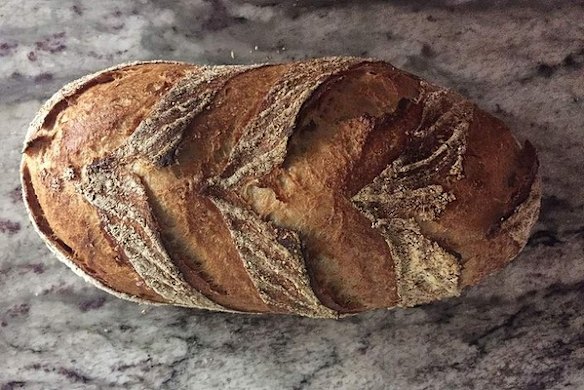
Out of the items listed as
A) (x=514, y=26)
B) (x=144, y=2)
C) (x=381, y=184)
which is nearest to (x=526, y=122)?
(x=514, y=26)

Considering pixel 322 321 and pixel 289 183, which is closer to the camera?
pixel 289 183

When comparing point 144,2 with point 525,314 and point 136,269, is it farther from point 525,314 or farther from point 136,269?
point 525,314

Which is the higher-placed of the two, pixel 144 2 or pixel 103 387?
pixel 144 2

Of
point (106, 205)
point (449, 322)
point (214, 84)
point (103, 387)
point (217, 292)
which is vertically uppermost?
point (214, 84)

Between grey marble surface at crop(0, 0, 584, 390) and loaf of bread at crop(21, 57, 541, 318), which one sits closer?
loaf of bread at crop(21, 57, 541, 318)

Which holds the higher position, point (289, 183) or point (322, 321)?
point (289, 183)
